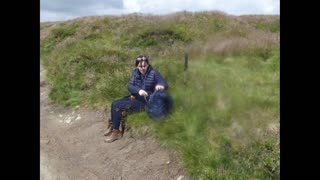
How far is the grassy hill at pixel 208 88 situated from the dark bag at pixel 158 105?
0.15 metres

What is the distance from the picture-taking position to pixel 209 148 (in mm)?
6777

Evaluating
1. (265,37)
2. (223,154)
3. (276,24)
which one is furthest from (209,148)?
(276,24)

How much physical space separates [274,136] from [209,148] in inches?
46.4

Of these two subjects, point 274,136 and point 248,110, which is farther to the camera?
point 248,110

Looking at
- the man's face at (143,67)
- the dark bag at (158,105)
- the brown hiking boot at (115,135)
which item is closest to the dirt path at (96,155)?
the brown hiking boot at (115,135)

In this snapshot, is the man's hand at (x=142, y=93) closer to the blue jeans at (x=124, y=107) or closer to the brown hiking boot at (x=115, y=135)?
the blue jeans at (x=124, y=107)

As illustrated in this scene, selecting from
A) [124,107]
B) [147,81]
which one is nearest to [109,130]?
[124,107]

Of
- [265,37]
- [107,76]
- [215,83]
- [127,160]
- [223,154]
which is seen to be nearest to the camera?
[223,154]

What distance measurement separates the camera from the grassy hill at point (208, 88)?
666cm

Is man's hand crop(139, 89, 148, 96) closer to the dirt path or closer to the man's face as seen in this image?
the man's face

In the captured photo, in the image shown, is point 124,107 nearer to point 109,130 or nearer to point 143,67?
point 109,130

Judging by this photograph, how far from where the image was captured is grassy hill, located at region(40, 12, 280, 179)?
21.8 feet

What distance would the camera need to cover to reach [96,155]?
25.9 ft
